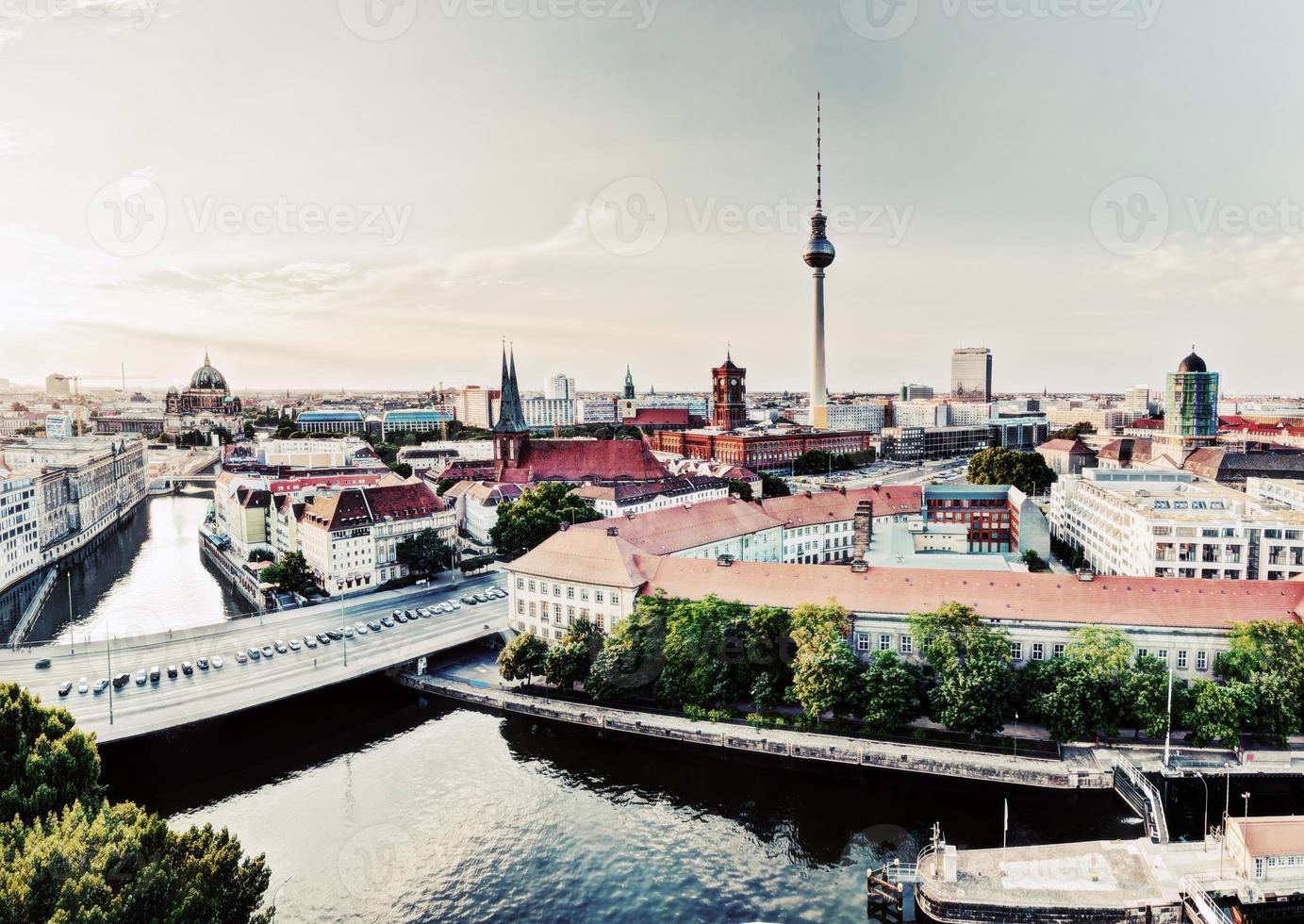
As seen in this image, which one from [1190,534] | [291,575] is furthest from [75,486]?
[1190,534]

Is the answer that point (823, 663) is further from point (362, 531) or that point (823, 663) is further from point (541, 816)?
point (362, 531)

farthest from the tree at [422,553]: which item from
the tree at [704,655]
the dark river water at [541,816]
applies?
the tree at [704,655]

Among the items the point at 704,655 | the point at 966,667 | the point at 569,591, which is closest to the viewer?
the point at 966,667

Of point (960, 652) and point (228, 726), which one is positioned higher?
point (960, 652)

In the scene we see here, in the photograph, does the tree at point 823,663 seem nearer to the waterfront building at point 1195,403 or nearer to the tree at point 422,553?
the tree at point 422,553

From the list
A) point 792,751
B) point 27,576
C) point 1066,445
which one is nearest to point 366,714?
point 792,751

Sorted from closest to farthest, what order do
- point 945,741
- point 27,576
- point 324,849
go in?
point 324,849, point 945,741, point 27,576

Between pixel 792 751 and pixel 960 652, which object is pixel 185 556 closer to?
pixel 792 751
